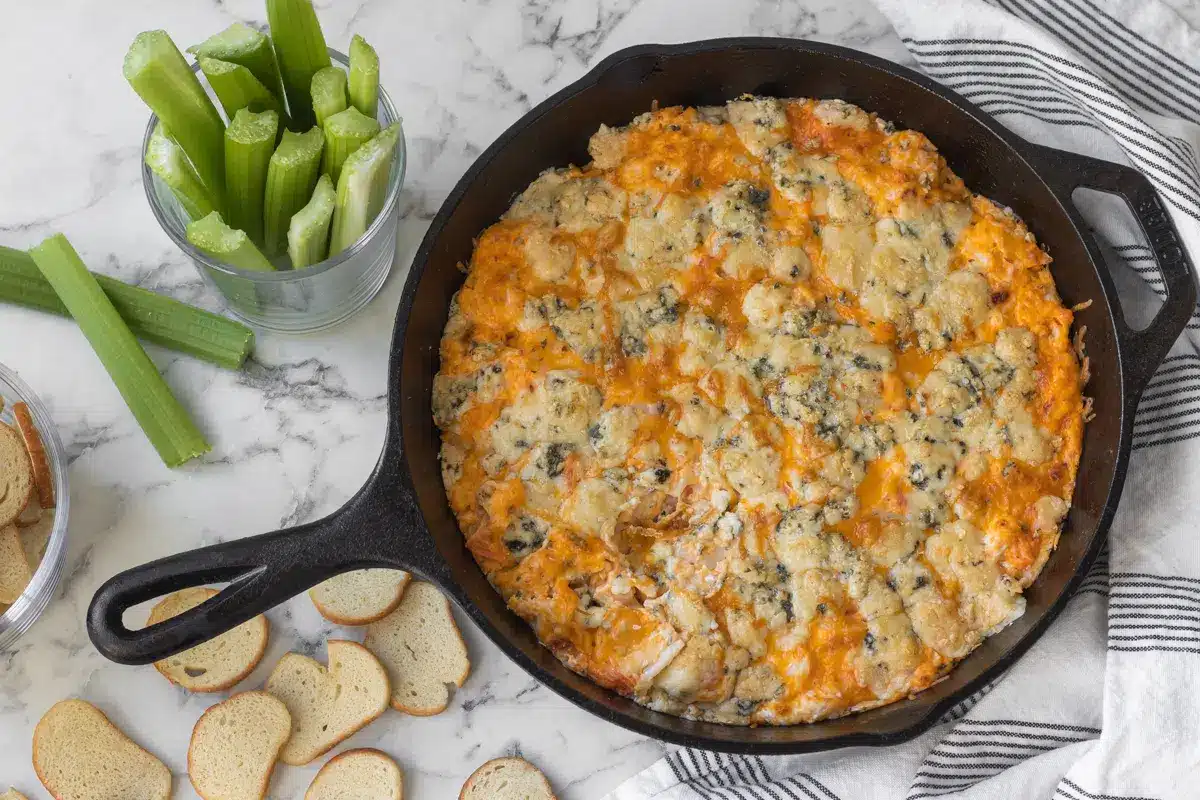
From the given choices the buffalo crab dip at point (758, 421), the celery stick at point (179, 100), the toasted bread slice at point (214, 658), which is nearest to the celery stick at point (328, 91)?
the celery stick at point (179, 100)

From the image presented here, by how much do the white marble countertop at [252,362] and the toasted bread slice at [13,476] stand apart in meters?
0.17

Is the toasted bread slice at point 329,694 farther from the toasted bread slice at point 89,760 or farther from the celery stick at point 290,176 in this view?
the celery stick at point 290,176

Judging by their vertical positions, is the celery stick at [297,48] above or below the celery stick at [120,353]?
above

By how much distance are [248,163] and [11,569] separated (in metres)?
1.30

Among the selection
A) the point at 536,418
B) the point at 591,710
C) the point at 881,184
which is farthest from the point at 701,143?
the point at 591,710

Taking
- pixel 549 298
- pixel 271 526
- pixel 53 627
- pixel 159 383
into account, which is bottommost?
pixel 53 627

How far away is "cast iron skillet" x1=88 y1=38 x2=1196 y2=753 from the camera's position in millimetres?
2693

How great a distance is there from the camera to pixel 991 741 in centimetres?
316

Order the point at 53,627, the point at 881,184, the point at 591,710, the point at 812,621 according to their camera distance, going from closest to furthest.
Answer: the point at 591,710 → the point at 812,621 → the point at 881,184 → the point at 53,627

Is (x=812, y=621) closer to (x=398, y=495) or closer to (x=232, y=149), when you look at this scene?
(x=398, y=495)

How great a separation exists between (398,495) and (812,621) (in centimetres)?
106

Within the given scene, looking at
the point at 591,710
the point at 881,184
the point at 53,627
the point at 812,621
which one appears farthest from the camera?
the point at 53,627

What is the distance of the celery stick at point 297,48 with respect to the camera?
2.92 m

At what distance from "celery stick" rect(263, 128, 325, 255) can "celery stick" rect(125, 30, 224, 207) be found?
165mm
